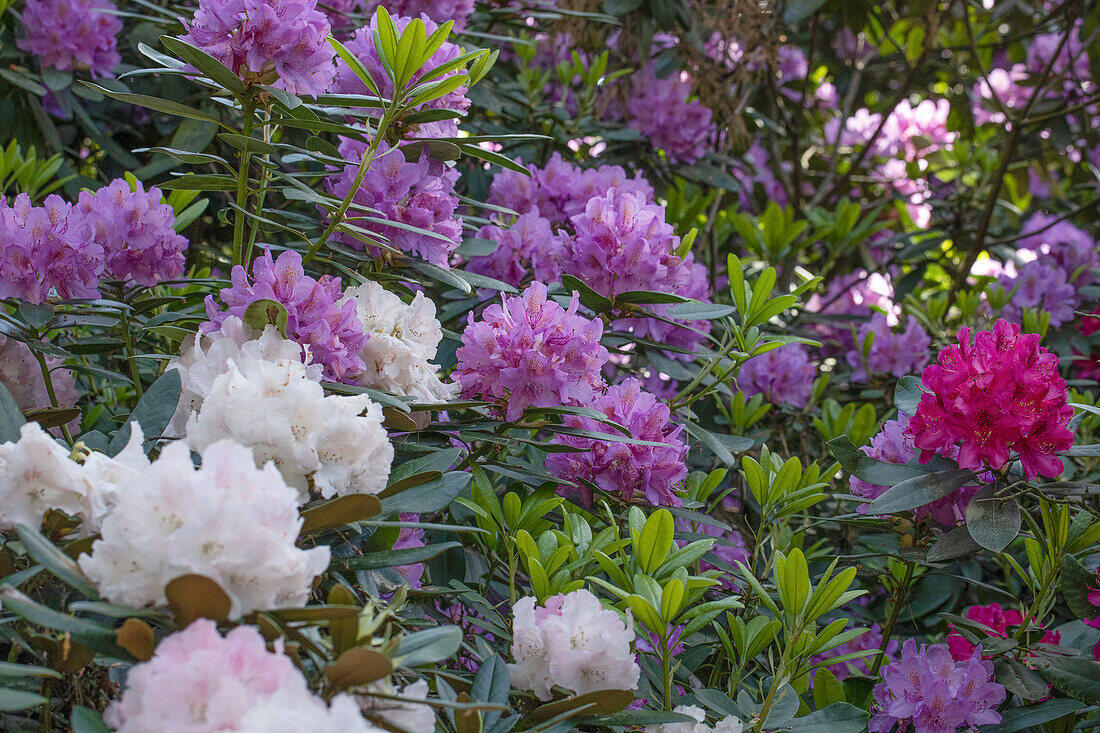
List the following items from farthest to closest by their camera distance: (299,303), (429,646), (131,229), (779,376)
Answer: (779,376) < (131,229) < (299,303) < (429,646)

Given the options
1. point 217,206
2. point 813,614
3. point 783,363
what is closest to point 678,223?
point 783,363

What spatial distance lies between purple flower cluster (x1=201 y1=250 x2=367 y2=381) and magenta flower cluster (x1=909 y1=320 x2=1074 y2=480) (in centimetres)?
74

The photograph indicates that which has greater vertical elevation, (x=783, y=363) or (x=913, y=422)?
(x=913, y=422)

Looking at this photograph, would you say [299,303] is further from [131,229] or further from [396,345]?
[131,229]

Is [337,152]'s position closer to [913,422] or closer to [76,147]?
[913,422]

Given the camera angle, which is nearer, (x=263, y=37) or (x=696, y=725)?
(x=696, y=725)

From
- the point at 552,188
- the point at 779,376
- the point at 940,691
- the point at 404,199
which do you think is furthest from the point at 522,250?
the point at 940,691

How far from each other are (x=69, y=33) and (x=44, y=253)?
971 mm

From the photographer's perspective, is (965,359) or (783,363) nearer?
(965,359)

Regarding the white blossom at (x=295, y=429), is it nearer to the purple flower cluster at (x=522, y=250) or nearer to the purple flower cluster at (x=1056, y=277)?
the purple flower cluster at (x=522, y=250)

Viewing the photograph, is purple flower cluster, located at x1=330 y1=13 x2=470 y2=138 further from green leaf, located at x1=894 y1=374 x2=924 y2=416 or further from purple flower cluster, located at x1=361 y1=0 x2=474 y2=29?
green leaf, located at x1=894 y1=374 x2=924 y2=416

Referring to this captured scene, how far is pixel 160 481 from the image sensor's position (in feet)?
2.13

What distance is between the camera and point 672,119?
2160 mm

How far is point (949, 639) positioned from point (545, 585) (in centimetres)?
74
